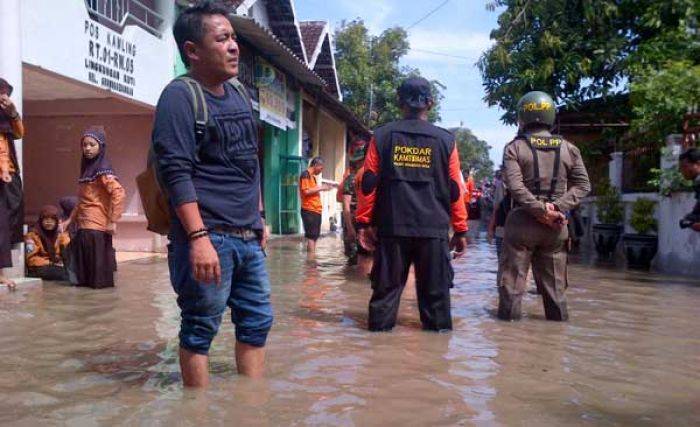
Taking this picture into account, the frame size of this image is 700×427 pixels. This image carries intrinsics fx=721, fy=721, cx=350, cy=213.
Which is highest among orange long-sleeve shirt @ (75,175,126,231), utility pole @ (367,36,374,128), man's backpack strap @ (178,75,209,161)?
utility pole @ (367,36,374,128)

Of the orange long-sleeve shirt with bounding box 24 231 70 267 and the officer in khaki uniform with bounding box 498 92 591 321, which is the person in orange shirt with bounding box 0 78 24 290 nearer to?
the orange long-sleeve shirt with bounding box 24 231 70 267

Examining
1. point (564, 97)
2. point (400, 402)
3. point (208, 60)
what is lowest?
point (400, 402)

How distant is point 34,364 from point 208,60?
2.04 metres

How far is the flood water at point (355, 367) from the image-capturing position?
314 centimetres

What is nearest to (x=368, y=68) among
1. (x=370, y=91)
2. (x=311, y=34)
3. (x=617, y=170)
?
(x=370, y=91)

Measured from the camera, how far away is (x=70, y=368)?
391cm

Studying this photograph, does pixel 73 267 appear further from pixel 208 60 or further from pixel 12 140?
pixel 208 60

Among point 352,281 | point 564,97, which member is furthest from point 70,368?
Result: point 564,97

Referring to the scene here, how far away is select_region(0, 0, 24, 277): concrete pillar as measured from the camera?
7.13 meters

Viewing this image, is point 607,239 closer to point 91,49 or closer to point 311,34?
point 91,49

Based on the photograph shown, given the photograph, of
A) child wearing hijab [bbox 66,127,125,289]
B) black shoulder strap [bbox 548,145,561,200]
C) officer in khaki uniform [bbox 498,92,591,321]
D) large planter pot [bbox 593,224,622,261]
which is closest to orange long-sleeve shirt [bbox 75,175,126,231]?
child wearing hijab [bbox 66,127,125,289]

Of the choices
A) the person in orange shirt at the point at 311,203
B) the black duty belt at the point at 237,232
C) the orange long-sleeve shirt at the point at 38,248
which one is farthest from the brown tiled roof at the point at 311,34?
the black duty belt at the point at 237,232

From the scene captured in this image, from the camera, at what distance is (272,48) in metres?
15.0

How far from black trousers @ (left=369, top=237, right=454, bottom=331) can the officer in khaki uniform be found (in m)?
0.76
